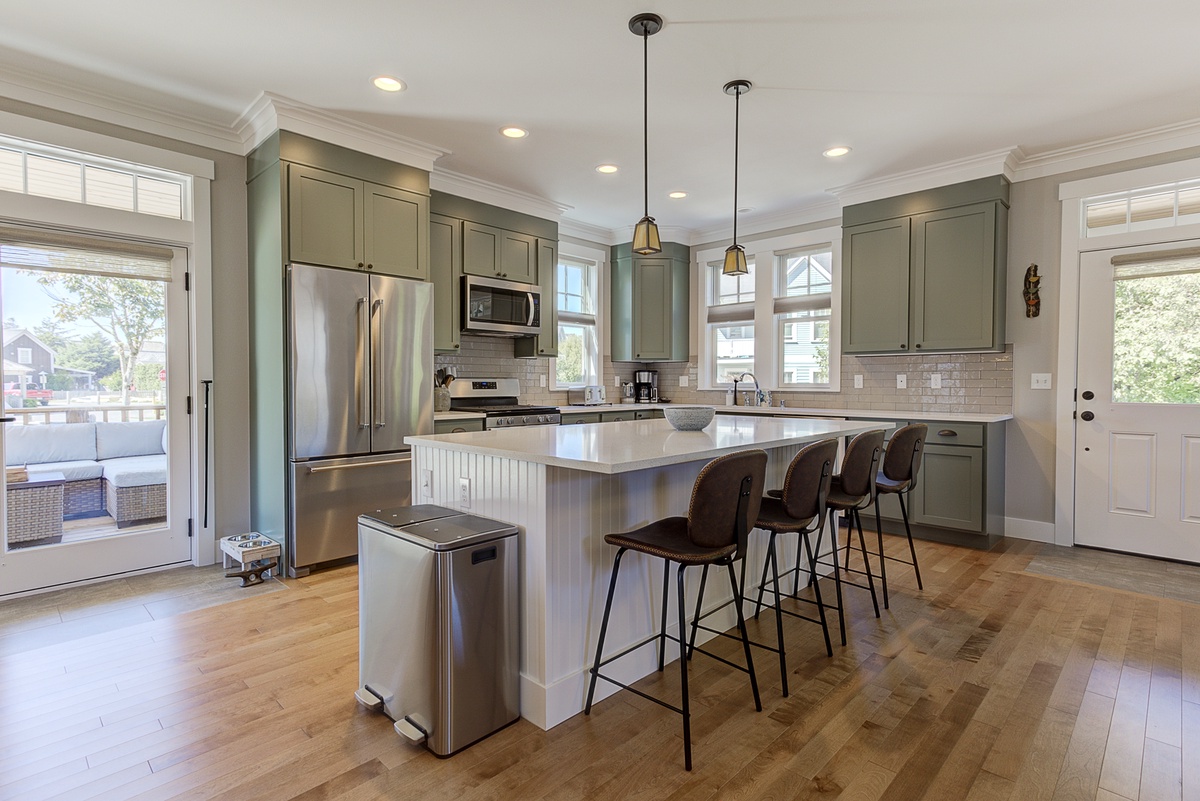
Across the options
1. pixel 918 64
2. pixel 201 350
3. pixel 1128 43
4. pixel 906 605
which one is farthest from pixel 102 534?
pixel 1128 43

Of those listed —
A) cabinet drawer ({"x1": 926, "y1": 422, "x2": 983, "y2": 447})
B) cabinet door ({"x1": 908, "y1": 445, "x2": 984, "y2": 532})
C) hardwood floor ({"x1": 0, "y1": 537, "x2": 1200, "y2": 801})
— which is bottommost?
hardwood floor ({"x1": 0, "y1": 537, "x2": 1200, "y2": 801})

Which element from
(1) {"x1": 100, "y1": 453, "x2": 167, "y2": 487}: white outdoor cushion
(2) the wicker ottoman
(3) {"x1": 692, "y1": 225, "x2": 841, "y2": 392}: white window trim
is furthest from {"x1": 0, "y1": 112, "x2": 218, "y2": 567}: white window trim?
(3) {"x1": 692, "y1": 225, "x2": 841, "y2": 392}: white window trim

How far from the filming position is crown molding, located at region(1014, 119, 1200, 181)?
3775mm

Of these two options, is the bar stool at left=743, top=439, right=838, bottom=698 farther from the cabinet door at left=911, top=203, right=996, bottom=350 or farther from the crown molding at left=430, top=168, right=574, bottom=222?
the crown molding at left=430, top=168, right=574, bottom=222

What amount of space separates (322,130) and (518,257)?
74.5 inches

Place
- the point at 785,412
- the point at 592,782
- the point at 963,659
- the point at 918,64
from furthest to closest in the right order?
the point at 785,412
the point at 918,64
the point at 963,659
the point at 592,782

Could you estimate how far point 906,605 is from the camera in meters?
3.11

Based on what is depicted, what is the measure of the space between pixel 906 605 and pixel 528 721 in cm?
209

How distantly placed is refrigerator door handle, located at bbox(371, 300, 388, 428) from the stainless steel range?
868mm

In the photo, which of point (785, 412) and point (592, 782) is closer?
point (592, 782)

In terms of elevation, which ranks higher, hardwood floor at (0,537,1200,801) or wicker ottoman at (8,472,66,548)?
wicker ottoman at (8,472,66,548)

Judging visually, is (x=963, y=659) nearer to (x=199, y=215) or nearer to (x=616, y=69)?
(x=616, y=69)

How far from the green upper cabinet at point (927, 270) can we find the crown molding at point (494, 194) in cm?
255

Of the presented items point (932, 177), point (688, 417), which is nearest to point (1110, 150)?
point (932, 177)
